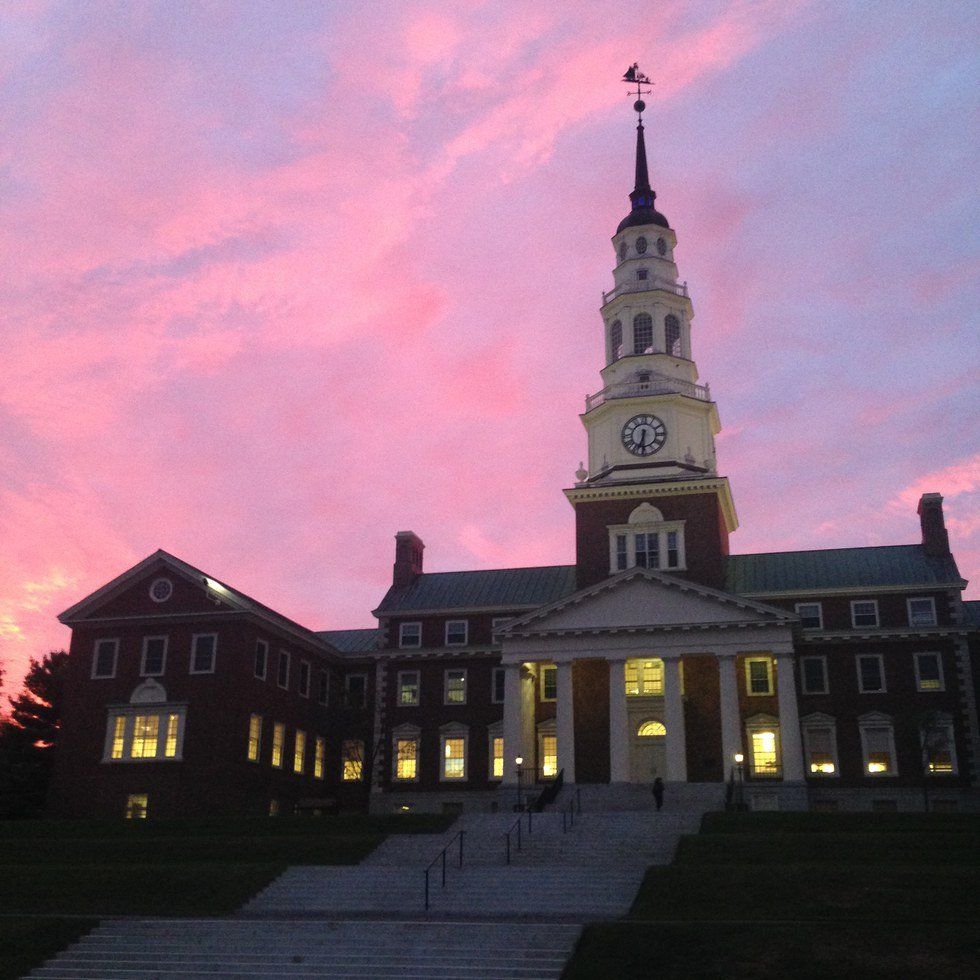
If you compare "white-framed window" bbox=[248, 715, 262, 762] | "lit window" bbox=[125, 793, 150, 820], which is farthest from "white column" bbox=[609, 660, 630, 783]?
"lit window" bbox=[125, 793, 150, 820]

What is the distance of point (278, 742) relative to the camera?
5691cm

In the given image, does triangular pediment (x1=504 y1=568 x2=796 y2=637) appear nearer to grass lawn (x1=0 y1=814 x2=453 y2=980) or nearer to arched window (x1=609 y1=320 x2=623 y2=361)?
grass lawn (x1=0 y1=814 x2=453 y2=980)

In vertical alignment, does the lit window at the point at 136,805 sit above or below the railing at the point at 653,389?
below

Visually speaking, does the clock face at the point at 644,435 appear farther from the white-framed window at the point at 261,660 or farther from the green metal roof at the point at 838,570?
the white-framed window at the point at 261,660

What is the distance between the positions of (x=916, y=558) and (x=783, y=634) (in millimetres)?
11792

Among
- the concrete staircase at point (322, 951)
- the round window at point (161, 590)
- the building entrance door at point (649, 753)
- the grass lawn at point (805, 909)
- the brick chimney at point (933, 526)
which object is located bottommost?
the concrete staircase at point (322, 951)

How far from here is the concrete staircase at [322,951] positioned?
24.3 meters

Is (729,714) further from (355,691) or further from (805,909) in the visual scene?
(805,909)

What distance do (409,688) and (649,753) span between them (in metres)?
13.5

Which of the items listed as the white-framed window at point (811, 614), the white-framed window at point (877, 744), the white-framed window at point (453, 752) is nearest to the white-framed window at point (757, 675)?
the white-framed window at point (811, 614)

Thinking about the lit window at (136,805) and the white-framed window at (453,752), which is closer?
the lit window at (136,805)

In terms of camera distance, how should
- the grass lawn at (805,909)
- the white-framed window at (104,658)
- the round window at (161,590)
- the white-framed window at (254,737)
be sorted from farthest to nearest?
the round window at (161,590), the white-framed window at (104,658), the white-framed window at (254,737), the grass lawn at (805,909)

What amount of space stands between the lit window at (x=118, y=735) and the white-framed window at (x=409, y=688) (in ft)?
45.4

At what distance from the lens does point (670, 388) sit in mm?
60406
